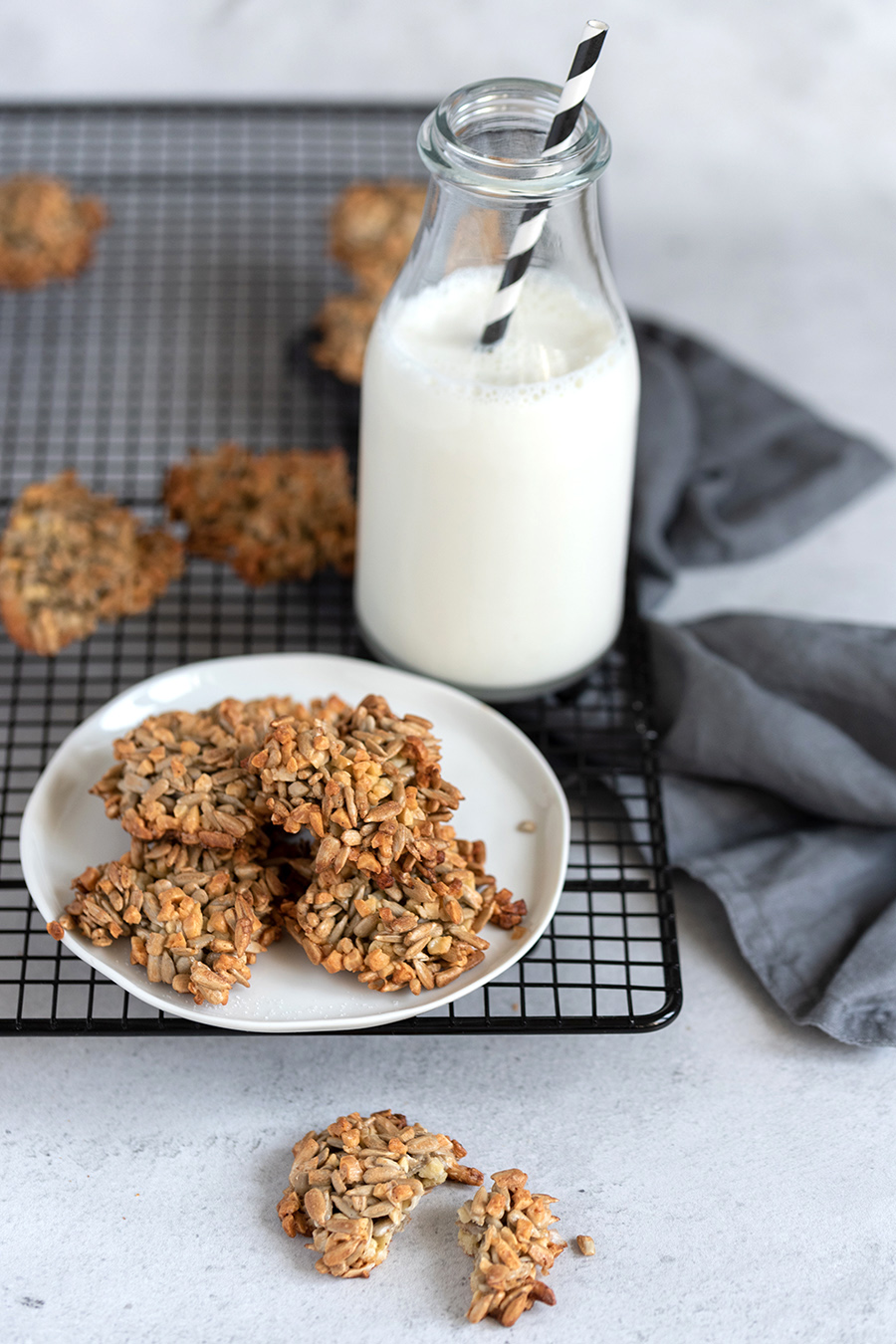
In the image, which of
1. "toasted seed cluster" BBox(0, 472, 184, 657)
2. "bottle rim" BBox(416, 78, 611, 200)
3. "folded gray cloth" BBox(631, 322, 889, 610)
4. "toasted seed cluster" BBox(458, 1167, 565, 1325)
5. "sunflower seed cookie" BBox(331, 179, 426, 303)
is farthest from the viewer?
"sunflower seed cookie" BBox(331, 179, 426, 303)

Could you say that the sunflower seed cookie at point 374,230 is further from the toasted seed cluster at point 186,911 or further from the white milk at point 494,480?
the toasted seed cluster at point 186,911

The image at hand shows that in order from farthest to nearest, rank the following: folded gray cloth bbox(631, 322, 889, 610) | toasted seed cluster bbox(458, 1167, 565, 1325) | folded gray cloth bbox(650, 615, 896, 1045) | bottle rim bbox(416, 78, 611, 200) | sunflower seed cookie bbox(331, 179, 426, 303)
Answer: sunflower seed cookie bbox(331, 179, 426, 303), folded gray cloth bbox(631, 322, 889, 610), folded gray cloth bbox(650, 615, 896, 1045), bottle rim bbox(416, 78, 611, 200), toasted seed cluster bbox(458, 1167, 565, 1325)

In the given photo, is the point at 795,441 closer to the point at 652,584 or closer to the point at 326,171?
the point at 652,584

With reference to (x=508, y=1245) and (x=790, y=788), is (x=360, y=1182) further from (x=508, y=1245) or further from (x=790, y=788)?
(x=790, y=788)

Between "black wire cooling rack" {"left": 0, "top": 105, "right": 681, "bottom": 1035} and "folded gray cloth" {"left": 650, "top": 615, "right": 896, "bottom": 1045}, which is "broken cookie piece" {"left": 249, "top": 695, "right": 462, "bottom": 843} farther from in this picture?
"folded gray cloth" {"left": 650, "top": 615, "right": 896, "bottom": 1045}

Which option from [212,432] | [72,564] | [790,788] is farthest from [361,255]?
[790,788]

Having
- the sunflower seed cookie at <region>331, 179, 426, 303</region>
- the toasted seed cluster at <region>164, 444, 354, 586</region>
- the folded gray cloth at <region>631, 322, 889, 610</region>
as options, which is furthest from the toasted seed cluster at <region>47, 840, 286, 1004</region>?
the sunflower seed cookie at <region>331, 179, 426, 303</region>
